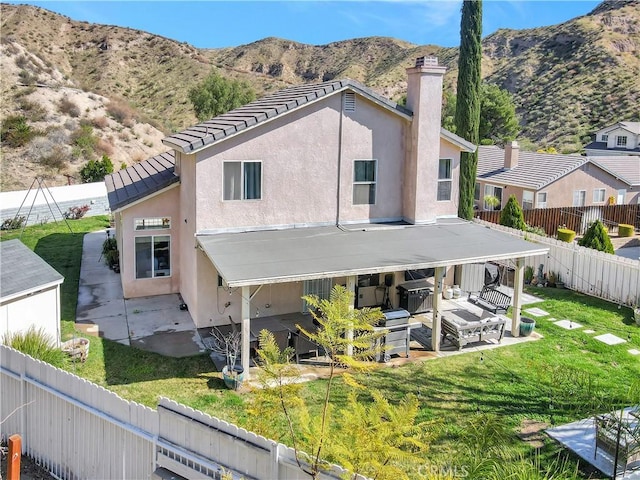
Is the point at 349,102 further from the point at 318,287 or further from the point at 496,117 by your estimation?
the point at 496,117

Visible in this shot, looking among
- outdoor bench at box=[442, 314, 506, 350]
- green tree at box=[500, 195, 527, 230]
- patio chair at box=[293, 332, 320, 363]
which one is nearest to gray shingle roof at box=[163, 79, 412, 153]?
patio chair at box=[293, 332, 320, 363]

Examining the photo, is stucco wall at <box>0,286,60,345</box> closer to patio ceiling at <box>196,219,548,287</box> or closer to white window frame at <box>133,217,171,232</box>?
patio ceiling at <box>196,219,548,287</box>

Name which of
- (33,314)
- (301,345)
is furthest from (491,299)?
(33,314)

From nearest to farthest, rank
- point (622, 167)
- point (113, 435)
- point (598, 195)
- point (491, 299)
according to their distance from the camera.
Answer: point (113, 435) → point (491, 299) → point (598, 195) → point (622, 167)

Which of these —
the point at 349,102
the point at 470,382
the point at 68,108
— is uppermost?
the point at 68,108

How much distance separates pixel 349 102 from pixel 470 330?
→ 7.64 m

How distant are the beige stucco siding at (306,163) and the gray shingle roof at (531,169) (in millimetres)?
18869

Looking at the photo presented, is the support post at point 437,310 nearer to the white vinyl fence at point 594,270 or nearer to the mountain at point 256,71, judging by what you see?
the white vinyl fence at point 594,270

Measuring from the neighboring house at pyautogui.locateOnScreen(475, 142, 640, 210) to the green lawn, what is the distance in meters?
18.4

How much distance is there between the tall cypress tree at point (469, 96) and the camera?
90.8 ft

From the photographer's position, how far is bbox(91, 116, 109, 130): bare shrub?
168 ft

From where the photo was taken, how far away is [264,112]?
1617 centimetres

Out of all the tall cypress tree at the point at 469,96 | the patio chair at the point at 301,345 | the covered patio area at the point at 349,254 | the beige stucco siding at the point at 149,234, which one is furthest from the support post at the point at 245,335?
the tall cypress tree at the point at 469,96

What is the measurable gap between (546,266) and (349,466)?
18650 mm
